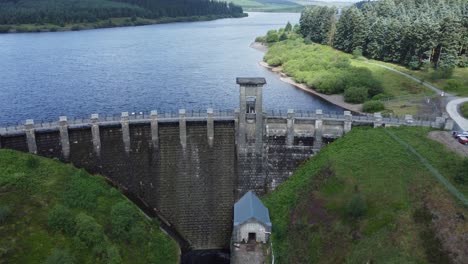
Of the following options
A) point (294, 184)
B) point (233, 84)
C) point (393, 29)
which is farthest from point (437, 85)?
point (294, 184)

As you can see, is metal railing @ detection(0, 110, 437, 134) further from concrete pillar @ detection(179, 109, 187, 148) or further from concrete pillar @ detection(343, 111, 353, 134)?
concrete pillar @ detection(179, 109, 187, 148)

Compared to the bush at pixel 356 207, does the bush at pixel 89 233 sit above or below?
below

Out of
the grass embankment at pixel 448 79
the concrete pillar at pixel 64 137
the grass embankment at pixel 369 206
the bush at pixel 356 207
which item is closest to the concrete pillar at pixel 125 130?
the concrete pillar at pixel 64 137

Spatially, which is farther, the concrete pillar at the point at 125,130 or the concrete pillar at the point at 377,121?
the concrete pillar at the point at 377,121

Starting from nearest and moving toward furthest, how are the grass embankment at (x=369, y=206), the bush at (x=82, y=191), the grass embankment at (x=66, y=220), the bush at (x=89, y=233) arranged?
the grass embankment at (x=369, y=206)
the grass embankment at (x=66, y=220)
the bush at (x=89, y=233)
the bush at (x=82, y=191)

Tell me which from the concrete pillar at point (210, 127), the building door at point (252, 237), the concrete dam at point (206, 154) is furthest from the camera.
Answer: the concrete pillar at point (210, 127)

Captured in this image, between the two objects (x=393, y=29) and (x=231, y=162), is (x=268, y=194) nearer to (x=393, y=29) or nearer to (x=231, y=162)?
(x=231, y=162)

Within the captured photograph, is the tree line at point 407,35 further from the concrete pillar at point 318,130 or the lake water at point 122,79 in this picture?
the concrete pillar at point 318,130
